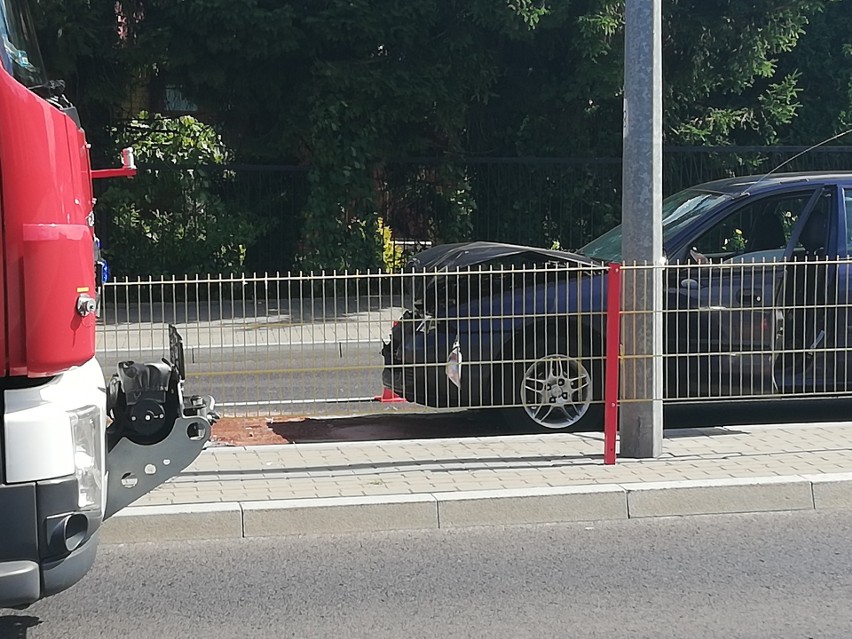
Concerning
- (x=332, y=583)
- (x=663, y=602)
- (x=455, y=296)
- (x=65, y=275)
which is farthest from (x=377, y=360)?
(x=65, y=275)

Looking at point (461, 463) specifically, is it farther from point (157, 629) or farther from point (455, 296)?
point (157, 629)

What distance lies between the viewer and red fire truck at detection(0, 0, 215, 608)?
12.1 ft

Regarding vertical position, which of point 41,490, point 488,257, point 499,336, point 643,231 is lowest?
point 41,490

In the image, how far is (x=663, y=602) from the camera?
17.2 feet

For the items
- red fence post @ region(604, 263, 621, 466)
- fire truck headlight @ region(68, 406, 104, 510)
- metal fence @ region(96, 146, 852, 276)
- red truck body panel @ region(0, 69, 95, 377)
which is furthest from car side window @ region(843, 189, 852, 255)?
metal fence @ region(96, 146, 852, 276)

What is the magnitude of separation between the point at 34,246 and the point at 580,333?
471 cm

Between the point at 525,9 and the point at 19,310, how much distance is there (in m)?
14.6

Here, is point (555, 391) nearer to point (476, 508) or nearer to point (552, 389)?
point (552, 389)

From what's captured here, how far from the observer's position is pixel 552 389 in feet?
26.2

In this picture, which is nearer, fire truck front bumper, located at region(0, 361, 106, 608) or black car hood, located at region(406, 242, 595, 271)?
fire truck front bumper, located at region(0, 361, 106, 608)

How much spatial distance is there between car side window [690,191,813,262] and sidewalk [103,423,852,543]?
5.19 feet

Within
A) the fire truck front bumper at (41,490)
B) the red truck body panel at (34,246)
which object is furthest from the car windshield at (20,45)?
the fire truck front bumper at (41,490)

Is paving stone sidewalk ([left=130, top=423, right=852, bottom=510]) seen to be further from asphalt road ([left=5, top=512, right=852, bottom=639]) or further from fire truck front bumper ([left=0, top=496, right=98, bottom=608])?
fire truck front bumper ([left=0, top=496, right=98, bottom=608])

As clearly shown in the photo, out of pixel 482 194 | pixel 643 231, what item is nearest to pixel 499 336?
pixel 643 231
